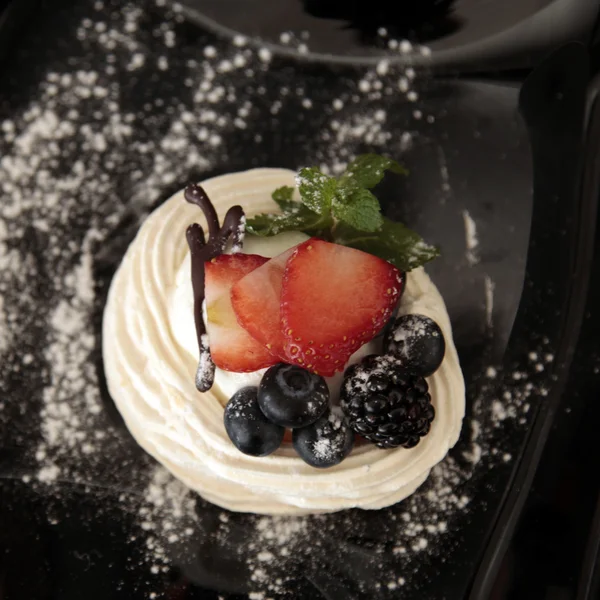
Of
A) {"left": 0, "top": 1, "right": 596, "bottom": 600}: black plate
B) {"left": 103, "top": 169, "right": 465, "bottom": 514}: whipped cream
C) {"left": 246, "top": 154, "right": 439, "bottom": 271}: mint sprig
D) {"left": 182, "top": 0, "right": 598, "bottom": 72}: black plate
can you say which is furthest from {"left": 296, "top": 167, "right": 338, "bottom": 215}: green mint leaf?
{"left": 182, "top": 0, "right": 598, "bottom": 72}: black plate

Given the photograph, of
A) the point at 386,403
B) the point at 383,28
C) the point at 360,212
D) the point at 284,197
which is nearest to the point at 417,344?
the point at 386,403

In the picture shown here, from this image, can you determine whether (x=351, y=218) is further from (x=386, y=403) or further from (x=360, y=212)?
(x=386, y=403)

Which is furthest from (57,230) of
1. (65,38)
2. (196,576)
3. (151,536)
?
(196,576)

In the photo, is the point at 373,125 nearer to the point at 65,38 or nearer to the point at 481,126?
the point at 481,126

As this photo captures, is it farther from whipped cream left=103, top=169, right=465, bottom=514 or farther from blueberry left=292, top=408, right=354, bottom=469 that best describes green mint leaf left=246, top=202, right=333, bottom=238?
blueberry left=292, top=408, right=354, bottom=469

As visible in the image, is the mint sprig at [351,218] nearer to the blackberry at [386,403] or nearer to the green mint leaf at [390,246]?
the green mint leaf at [390,246]
